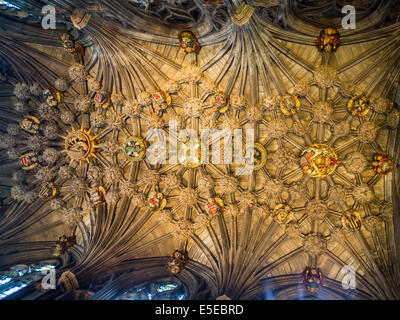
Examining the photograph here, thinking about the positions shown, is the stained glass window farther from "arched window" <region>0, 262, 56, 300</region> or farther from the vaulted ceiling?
"arched window" <region>0, 262, 56, 300</region>

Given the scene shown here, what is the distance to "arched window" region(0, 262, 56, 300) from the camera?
27.6 ft

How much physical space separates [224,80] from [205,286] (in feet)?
23.8

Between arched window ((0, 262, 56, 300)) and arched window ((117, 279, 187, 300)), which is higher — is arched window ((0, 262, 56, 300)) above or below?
above

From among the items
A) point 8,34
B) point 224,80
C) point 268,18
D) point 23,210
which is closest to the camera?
point 268,18

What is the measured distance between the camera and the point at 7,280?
8.91m

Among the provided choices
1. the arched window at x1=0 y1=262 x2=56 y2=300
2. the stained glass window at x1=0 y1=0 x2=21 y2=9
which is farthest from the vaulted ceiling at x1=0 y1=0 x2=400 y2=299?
the arched window at x1=0 y1=262 x2=56 y2=300

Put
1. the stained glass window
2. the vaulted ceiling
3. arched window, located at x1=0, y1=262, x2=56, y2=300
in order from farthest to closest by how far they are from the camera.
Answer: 1. the vaulted ceiling
2. the stained glass window
3. arched window, located at x1=0, y1=262, x2=56, y2=300

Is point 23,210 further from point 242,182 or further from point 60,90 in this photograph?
point 242,182

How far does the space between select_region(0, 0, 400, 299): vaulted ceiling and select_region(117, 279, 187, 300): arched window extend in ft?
0.77

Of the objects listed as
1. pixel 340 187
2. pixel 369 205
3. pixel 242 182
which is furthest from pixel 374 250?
pixel 242 182

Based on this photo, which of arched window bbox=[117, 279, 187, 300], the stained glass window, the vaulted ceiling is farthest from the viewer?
arched window bbox=[117, 279, 187, 300]

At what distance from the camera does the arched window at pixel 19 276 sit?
840 centimetres

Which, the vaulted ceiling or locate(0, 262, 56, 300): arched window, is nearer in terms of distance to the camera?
locate(0, 262, 56, 300): arched window
